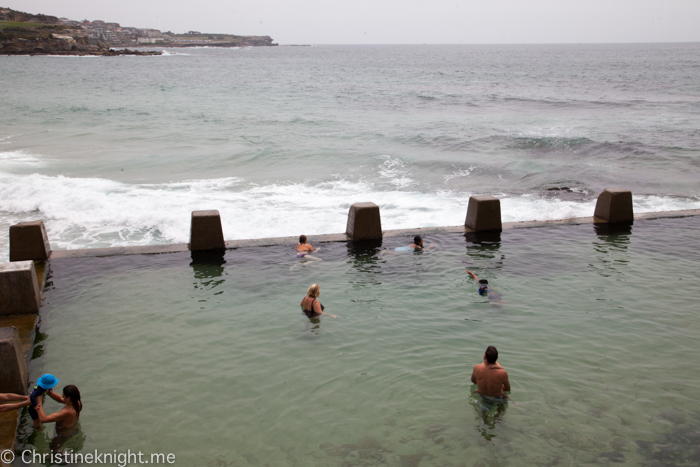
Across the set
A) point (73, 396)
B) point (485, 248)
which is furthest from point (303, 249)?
point (73, 396)

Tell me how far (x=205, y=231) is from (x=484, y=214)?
686 centimetres

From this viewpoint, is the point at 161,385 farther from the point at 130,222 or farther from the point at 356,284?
the point at 130,222

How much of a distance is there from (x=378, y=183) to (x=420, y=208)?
4.96 m

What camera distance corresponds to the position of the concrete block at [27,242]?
1120 cm

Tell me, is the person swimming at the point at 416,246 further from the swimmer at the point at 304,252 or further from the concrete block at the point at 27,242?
the concrete block at the point at 27,242

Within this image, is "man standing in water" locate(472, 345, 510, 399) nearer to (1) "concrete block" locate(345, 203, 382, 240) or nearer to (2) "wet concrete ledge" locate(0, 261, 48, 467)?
(2) "wet concrete ledge" locate(0, 261, 48, 467)

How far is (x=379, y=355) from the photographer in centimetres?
822

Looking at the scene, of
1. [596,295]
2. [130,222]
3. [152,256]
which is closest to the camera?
[596,295]

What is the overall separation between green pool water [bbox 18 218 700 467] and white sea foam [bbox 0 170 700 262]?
449cm

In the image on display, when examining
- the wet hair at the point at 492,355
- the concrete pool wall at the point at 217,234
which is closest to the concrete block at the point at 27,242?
the concrete pool wall at the point at 217,234

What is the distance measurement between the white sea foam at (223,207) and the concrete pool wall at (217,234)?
3154mm

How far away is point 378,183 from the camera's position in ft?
77.4

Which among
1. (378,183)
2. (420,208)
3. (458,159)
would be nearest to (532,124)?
(458,159)

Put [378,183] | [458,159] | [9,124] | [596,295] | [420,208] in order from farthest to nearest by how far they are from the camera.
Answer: [9,124], [458,159], [378,183], [420,208], [596,295]
